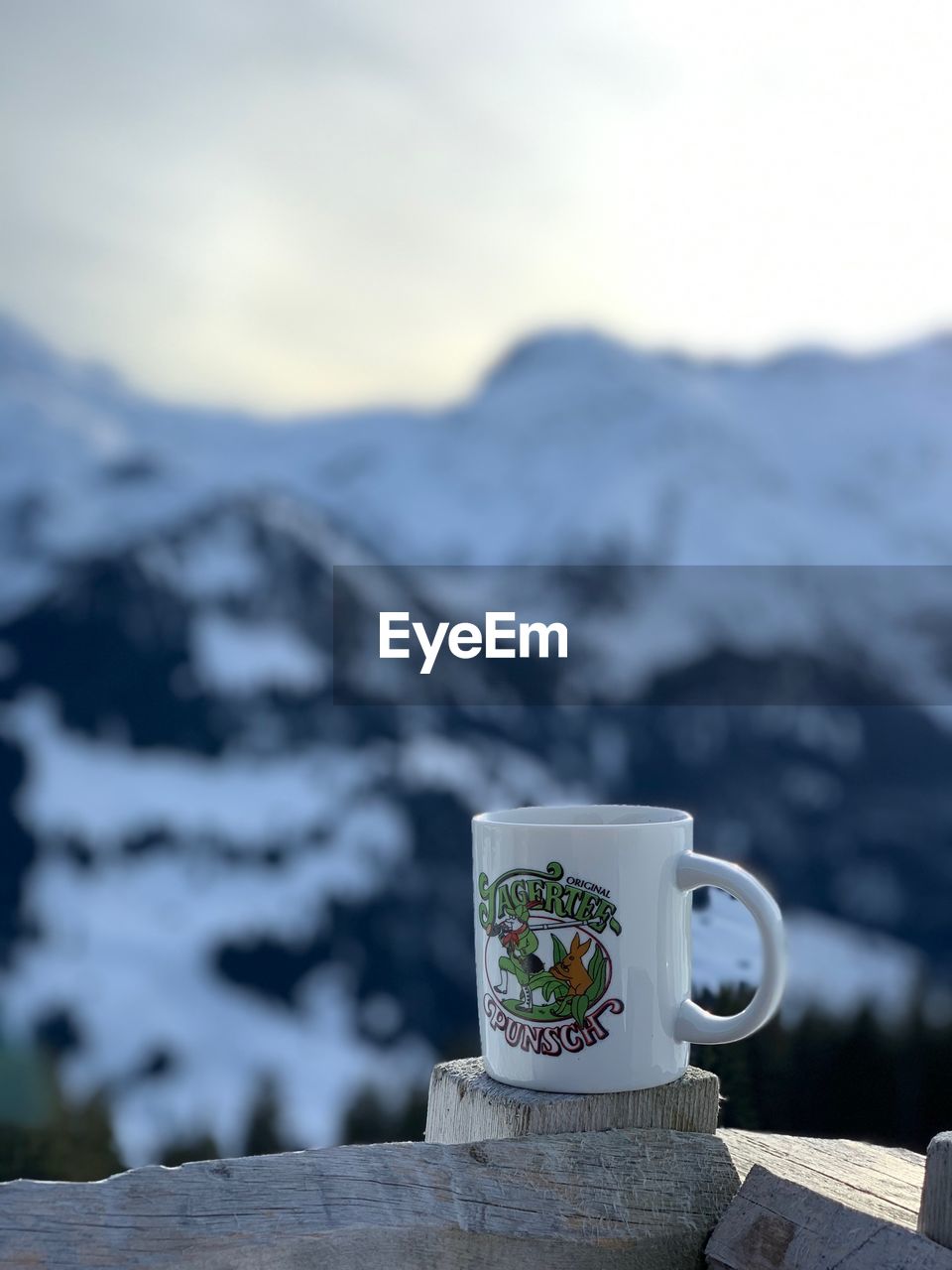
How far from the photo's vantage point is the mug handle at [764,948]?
41 centimetres

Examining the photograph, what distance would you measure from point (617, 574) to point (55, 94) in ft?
12.5

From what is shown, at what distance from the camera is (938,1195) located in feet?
1.13

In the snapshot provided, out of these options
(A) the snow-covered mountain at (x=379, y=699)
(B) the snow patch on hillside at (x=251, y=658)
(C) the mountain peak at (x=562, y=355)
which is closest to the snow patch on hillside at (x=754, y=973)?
(C) the mountain peak at (x=562, y=355)

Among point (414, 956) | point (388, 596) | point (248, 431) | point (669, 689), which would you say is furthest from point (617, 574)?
point (414, 956)

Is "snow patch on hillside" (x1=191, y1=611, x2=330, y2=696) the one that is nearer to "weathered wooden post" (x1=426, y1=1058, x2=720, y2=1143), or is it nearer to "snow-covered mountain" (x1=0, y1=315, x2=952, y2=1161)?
"snow-covered mountain" (x1=0, y1=315, x2=952, y2=1161)

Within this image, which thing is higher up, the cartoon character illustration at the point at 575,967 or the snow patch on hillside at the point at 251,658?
the snow patch on hillside at the point at 251,658

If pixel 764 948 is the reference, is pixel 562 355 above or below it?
above
